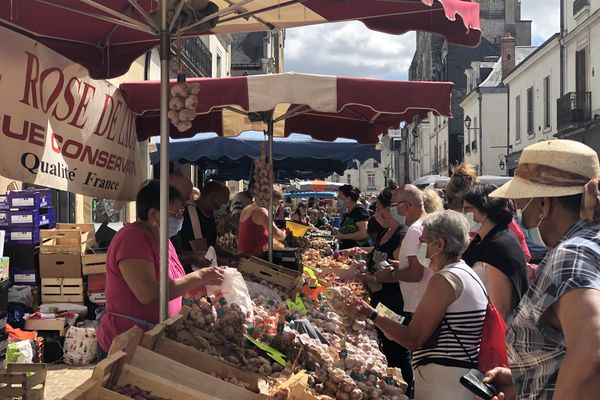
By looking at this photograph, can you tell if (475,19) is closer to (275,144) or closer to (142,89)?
(142,89)

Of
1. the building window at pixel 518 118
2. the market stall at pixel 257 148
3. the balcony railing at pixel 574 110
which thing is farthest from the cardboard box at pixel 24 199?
the building window at pixel 518 118

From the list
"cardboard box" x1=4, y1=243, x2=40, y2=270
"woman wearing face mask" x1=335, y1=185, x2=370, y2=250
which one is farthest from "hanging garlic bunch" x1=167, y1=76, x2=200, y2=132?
"woman wearing face mask" x1=335, y1=185, x2=370, y2=250

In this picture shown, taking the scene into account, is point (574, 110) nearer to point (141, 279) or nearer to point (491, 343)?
point (491, 343)

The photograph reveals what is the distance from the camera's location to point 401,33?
14.4 feet

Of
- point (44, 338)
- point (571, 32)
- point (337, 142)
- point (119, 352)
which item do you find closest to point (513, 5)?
point (571, 32)

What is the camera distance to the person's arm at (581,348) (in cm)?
171

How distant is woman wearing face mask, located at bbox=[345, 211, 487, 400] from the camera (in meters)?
3.17

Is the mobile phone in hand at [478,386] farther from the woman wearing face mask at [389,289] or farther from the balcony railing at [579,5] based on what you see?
the balcony railing at [579,5]

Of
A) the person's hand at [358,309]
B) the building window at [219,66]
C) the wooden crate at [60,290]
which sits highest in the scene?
the building window at [219,66]

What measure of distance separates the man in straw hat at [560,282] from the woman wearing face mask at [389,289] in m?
2.57

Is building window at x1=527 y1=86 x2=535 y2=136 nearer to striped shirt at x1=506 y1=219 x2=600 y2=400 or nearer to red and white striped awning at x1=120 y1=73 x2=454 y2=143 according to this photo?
red and white striped awning at x1=120 y1=73 x2=454 y2=143

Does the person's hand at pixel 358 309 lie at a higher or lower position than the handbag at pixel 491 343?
higher

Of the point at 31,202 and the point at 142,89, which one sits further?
the point at 31,202

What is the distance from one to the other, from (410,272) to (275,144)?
4.19 metres
